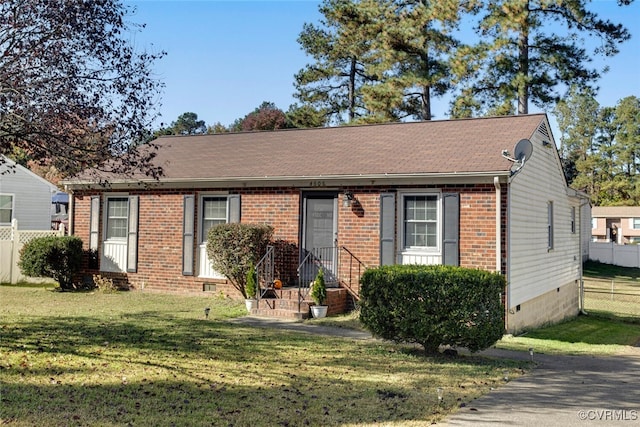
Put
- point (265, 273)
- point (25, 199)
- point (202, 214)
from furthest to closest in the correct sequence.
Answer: point (25, 199)
point (202, 214)
point (265, 273)

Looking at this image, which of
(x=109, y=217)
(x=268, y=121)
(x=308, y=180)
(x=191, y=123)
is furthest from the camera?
(x=191, y=123)

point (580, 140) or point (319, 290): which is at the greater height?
point (580, 140)

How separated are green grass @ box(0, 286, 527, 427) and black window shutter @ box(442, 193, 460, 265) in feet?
11.6

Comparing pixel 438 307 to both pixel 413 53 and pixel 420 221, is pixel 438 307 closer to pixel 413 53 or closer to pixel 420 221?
pixel 420 221

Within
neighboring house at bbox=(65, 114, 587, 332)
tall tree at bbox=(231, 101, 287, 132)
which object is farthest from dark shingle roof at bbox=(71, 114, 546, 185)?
tall tree at bbox=(231, 101, 287, 132)

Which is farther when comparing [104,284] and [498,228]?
[104,284]

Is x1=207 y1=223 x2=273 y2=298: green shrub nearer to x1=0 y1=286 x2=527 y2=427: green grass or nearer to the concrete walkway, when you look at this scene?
x1=0 y1=286 x2=527 y2=427: green grass

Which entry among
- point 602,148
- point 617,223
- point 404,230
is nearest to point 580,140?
point 602,148

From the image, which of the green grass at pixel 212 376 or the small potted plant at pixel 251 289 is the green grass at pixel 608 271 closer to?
the small potted plant at pixel 251 289

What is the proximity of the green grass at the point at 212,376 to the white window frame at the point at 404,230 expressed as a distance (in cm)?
369

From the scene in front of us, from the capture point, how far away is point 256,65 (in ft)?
52.4

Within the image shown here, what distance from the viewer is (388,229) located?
13344mm

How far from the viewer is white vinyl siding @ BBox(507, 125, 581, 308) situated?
12617mm

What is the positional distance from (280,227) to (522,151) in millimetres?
5915
